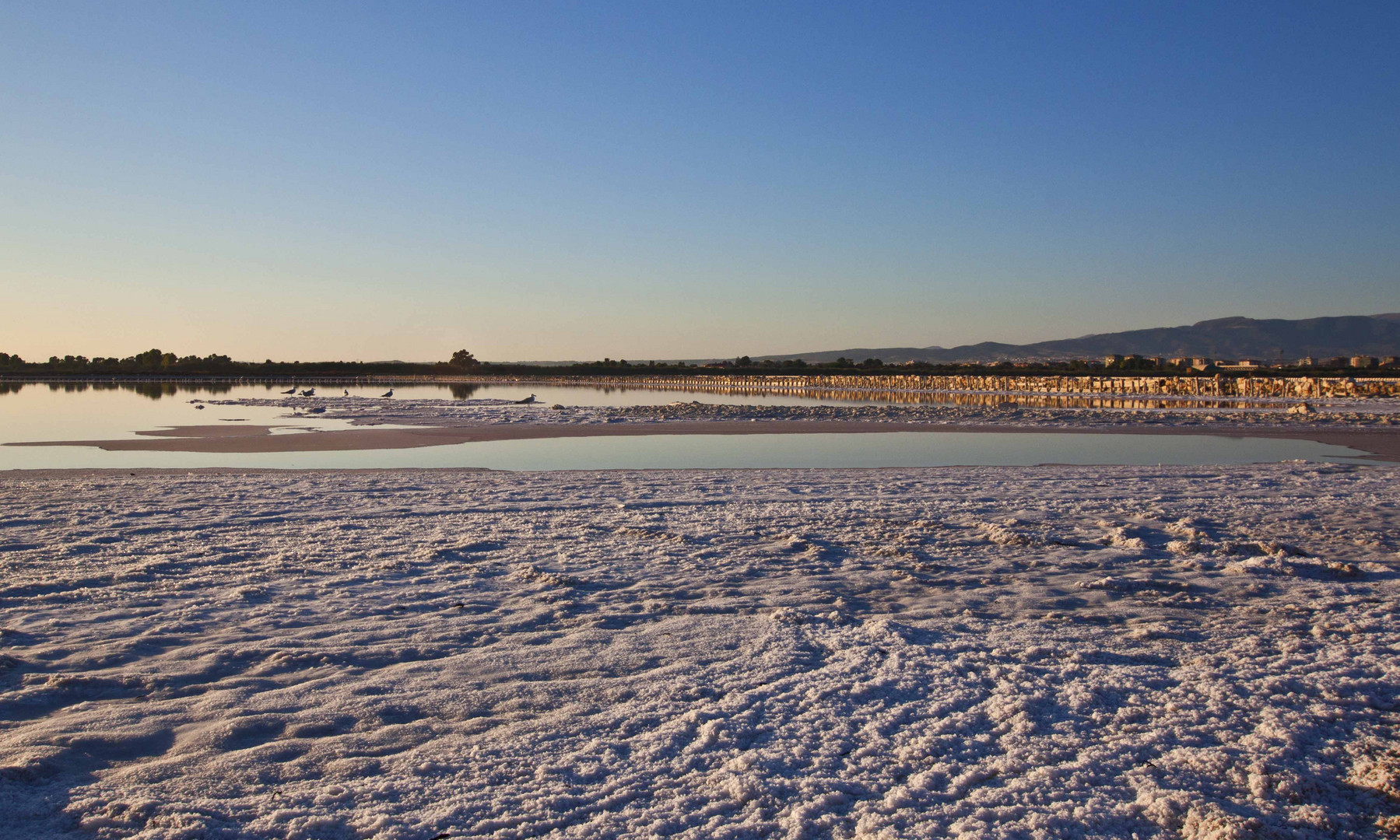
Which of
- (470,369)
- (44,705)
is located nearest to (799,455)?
(44,705)

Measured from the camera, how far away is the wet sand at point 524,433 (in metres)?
19.2

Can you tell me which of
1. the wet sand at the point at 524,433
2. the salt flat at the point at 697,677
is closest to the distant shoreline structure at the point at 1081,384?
the wet sand at the point at 524,433

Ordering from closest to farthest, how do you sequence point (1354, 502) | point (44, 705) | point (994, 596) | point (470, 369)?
1. point (44, 705)
2. point (994, 596)
3. point (1354, 502)
4. point (470, 369)

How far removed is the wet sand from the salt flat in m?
10.1

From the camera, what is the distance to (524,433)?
77.5 feet

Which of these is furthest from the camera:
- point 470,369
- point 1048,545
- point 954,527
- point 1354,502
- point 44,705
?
point 470,369

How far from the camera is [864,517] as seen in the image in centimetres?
993

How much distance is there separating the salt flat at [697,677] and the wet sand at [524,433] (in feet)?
33.3

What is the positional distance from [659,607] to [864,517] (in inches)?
167

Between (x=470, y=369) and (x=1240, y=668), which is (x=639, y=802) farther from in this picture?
(x=470, y=369)

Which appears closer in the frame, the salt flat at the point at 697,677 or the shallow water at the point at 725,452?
the salt flat at the point at 697,677

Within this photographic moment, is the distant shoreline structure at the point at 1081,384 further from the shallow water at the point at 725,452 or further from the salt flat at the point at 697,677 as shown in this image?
the salt flat at the point at 697,677

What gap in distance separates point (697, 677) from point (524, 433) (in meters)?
19.3

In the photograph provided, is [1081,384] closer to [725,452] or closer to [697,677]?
[725,452]
